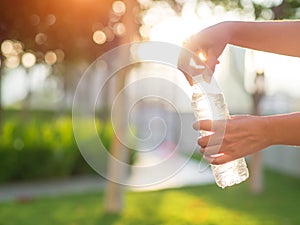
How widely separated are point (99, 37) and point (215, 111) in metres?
3.72

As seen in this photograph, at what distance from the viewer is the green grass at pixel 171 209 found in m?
5.04

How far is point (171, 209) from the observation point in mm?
5504

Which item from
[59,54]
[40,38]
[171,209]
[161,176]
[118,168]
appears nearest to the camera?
[40,38]

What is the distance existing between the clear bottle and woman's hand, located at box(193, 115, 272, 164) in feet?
0.14

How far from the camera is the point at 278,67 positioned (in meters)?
3.20

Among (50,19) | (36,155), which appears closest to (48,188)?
(36,155)

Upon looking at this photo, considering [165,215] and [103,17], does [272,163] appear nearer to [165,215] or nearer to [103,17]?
[165,215]

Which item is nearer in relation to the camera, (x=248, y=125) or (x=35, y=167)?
(x=248, y=125)

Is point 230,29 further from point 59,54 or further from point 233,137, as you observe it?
point 59,54

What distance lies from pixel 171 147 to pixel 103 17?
7516 millimetres

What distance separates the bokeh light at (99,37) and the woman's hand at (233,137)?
3.68 metres

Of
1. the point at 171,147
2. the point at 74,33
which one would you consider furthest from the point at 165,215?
the point at 171,147

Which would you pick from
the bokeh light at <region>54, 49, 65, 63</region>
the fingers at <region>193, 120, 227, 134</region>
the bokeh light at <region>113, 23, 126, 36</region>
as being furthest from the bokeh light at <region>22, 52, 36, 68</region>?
the fingers at <region>193, 120, 227, 134</region>

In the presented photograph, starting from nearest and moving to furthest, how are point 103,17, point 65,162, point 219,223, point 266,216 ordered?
point 103,17
point 219,223
point 266,216
point 65,162
